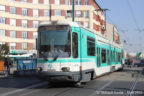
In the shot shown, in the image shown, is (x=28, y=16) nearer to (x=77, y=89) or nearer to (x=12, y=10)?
(x=12, y=10)

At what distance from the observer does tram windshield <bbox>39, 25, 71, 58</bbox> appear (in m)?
12.7

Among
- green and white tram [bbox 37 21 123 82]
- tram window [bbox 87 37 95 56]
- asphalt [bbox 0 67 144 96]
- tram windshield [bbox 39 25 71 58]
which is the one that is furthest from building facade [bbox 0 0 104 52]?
tram windshield [bbox 39 25 71 58]

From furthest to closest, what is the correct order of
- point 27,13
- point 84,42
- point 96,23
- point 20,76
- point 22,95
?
point 96,23 → point 27,13 → point 20,76 → point 84,42 → point 22,95

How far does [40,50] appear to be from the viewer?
1323cm

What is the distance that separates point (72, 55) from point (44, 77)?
1.68 m

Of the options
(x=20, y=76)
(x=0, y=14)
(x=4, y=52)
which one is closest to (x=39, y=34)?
(x=20, y=76)

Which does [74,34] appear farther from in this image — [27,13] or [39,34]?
[27,13]

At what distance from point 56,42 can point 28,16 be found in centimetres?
5047

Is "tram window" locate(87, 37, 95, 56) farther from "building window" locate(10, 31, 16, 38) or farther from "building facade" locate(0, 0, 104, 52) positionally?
"building window" locate(10, 31, 16, 38)

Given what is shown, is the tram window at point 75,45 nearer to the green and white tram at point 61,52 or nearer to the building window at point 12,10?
the green and white tram at point 61,52

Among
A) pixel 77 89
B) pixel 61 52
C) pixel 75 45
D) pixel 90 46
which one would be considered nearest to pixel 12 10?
pixel 90 46

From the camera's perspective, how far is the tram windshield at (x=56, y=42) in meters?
12.7

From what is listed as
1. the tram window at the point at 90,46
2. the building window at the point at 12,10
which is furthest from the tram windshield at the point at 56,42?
the building window at the point at 12,10

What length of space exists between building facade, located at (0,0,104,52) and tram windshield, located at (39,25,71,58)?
4659 centimetres
